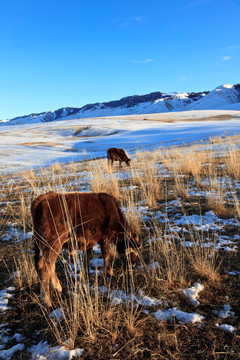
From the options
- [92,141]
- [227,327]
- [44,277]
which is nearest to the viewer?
[227,327]

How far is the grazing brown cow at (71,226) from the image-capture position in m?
2.42

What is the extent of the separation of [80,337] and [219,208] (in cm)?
382

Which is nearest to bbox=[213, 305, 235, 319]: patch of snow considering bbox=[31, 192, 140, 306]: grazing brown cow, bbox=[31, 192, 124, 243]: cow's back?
bbox=[31, 192, 140, 306]: grazing brown cow

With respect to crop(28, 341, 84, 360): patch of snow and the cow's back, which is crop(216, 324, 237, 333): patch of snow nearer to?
crop(28, 341, 84, 360): patch of snow

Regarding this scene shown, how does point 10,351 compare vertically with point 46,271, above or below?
below

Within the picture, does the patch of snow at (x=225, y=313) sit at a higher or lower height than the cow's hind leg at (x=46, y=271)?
lower

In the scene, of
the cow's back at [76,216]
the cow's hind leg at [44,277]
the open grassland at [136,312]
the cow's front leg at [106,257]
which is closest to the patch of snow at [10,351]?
the open grassland at [136,312]

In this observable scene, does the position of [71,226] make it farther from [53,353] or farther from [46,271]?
[53,353]

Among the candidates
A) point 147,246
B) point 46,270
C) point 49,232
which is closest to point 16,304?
point 46,270

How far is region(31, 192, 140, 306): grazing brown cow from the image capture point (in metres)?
2.42


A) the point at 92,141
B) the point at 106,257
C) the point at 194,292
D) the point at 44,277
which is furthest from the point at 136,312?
the point at 92,141

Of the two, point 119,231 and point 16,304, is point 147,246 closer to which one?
point 119,231

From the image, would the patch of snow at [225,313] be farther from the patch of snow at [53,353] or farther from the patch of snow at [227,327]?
the patch of snow at [53,353]

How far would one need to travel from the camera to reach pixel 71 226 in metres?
2.56
